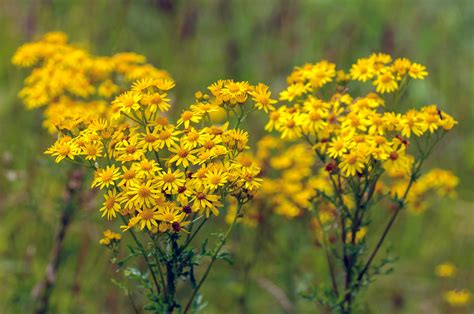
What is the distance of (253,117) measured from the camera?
18.5 feet

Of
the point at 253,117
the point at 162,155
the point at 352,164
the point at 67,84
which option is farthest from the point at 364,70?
the point at 253,117

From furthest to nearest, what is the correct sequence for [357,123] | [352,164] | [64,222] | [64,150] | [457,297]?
1. [457,297]
2. [64,222]
3. [357,123]
4. [352,164]
5. [64,150]

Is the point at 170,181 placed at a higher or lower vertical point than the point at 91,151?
lower

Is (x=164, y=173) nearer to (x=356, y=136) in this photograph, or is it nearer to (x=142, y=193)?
(x=142, y=193)

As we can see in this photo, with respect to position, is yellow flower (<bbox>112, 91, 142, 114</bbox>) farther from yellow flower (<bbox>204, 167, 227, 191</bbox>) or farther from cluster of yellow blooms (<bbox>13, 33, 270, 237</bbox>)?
yellow flower (<bbox>204, 167, 227, 191</bbox>)

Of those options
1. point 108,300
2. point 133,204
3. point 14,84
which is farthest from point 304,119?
point 14,84

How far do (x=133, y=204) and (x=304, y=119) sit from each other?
0.95 metres

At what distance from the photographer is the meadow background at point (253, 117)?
167 inches

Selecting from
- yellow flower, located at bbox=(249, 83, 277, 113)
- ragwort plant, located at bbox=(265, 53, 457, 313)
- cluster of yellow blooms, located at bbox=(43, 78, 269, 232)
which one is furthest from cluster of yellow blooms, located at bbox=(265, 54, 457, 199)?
cluster of yellow blooms, located at bbox=(43, 78, 269, 232)

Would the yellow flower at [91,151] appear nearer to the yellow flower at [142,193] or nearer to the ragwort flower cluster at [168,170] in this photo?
the ragwort flower cluster at [168,170]

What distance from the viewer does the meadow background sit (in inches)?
167

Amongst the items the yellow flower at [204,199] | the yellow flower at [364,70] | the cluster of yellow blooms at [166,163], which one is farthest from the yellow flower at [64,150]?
the yellow flower at [364,70]

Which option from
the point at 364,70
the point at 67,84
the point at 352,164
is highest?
the point at 67,84

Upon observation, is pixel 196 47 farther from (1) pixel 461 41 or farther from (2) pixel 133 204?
(2) pixel 133 204
